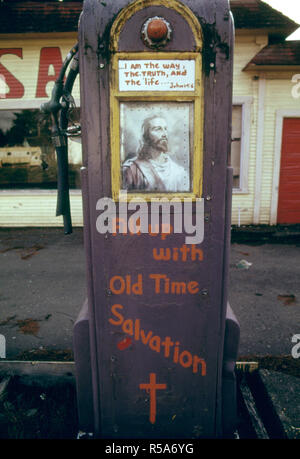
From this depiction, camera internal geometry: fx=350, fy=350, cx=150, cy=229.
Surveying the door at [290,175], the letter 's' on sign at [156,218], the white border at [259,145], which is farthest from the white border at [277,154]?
the letter 's' on sign at [156,218]

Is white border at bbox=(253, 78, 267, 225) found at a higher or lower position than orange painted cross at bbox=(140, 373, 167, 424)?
higher

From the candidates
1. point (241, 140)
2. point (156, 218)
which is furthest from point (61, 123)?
point (241, 140)

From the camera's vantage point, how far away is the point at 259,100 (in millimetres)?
7355

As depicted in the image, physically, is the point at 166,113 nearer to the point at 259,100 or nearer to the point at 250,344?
the point at 250,344

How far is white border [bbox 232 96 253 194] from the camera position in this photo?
7359mm

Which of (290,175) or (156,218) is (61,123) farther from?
(290,175)

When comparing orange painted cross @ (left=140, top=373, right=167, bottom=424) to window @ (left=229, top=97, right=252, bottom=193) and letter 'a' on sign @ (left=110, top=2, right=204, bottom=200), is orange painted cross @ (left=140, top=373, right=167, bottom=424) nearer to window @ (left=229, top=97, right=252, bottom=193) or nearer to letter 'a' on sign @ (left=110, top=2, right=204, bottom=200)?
letter 'a' on sign @ (left=110, top=2, right=204, bottom=200)

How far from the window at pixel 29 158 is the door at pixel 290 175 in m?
4.54

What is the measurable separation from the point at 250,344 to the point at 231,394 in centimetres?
141

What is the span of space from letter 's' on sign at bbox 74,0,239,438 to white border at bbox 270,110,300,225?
6.35 m

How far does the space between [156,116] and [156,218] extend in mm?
486

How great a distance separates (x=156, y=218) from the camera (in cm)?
174

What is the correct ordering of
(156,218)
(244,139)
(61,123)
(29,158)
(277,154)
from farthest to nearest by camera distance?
(29,158), (277,154), (244,139), (61,123), (156,218)

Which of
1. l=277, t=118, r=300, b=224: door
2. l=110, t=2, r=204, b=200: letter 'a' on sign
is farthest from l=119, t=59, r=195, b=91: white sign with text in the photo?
l=277, t=118, r=300, b=224: door
